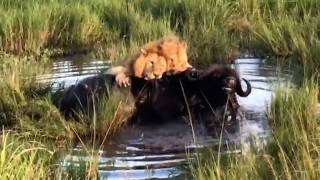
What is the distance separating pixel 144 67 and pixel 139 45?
107 inches

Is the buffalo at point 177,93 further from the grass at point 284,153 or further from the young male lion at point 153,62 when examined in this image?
the grass at point 284,153

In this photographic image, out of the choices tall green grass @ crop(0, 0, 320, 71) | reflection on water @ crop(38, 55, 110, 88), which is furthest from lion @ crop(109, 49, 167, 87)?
tall green grass @ crop(0, 0, 320, 71)

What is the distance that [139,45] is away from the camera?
10.4 m

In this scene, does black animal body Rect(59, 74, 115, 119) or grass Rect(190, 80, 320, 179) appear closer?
grass Rect(190, 80, 320, 179)

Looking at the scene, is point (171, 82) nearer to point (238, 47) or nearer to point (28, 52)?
point (238, 47)

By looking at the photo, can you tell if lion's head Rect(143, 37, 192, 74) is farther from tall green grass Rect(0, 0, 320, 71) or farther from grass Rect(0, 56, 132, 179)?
tall green grass Rect(0, 0, 320, 71)

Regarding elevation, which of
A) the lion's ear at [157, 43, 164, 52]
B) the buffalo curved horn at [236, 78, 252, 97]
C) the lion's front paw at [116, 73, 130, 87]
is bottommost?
the buffalo curved horn at [236, 78, 252, 97]

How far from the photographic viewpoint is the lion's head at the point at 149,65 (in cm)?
765

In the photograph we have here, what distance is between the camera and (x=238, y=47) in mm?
10719

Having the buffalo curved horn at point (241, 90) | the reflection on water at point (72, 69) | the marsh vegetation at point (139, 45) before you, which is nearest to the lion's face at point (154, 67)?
the marsh vegetation at point (139, 45)

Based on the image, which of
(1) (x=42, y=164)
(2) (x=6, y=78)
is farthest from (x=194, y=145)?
(2) (x=6, y=78)

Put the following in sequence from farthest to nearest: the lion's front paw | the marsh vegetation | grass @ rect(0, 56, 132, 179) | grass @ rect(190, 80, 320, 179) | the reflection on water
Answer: the reflection on water
the lion's front paw
grass @ rect(0, 56, 132, 179)
the marsh vegetation
grass @ rect(190, 80, 320, 179)

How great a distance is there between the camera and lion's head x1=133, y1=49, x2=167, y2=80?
25.1ft

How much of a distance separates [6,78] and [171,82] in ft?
5.69
